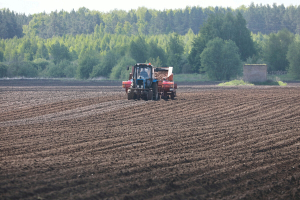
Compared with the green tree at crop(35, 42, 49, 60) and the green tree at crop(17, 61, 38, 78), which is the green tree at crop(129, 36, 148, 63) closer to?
the green tree at crop(17, 61, 38, 78)

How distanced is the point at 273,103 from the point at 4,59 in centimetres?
9909

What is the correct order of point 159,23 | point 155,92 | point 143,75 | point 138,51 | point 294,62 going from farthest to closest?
point 159,23 < point 138,51 < point 294,62 < point 155,92 < point 143,75

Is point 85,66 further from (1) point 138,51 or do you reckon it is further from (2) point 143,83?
(2) point 143,83

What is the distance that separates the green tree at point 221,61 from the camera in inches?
2800

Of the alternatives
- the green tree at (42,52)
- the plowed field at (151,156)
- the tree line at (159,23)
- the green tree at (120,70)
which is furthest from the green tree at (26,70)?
the tree line at (159,23)

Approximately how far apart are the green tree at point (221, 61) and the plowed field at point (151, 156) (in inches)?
2018

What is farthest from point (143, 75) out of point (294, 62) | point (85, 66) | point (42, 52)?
point (42, 52)

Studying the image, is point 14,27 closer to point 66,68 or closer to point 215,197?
point 66,68

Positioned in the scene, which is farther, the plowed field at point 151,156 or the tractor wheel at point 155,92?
the tractor wheel at point 155,92

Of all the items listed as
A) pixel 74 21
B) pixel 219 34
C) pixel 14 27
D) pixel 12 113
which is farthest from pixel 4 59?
pixel 12 113

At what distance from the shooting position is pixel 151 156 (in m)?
10.9

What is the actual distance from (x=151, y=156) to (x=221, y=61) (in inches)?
2453

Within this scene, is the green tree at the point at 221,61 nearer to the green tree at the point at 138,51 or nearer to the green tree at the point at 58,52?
the green tree at the point at 138,51

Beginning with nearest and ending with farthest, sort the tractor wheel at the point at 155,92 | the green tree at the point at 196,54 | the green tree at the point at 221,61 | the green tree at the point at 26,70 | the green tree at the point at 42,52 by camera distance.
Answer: the tractor wheel at the point at 155,92
the green tree at the point at 221,61
the green tree at the point at 196,54
the green tree at the point at 26,70
the green tree at the point at 42,52
